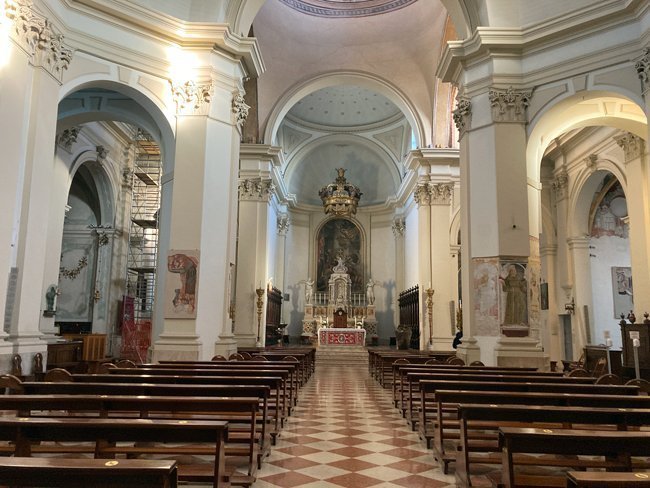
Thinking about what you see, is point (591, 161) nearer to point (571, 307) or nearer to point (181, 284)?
point (571, 307)

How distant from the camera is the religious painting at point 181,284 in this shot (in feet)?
35.3

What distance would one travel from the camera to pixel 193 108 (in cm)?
1147

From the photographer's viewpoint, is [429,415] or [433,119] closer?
[429,415]

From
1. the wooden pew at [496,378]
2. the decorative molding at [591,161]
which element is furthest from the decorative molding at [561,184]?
the wooden pew at [496,378]

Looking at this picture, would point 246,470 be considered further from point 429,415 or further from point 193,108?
point 193,108

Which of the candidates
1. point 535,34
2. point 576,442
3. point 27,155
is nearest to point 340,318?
point 535,34

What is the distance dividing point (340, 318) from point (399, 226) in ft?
17.5

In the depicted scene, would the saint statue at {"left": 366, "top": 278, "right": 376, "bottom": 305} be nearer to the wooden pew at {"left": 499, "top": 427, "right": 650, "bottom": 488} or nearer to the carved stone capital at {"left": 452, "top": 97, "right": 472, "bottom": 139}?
the carved stone capital at {"left": 452, "top": 97, "right": 472, "bottom": 139}

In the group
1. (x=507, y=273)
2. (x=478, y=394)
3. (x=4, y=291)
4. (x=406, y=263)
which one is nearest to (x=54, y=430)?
(x=478, y=394)

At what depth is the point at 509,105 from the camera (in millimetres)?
11289

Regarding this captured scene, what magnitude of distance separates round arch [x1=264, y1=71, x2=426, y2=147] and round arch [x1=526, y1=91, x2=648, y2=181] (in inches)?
310

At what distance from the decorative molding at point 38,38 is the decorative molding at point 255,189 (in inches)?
374

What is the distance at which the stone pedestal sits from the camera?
34.1ft

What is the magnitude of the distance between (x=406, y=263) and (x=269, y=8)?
1291 cm
